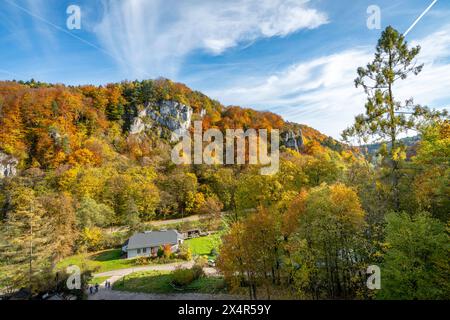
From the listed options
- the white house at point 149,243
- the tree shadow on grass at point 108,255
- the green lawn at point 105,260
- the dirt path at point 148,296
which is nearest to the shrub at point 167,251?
the white house at point 149,243

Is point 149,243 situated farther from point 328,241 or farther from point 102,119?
point 102,119

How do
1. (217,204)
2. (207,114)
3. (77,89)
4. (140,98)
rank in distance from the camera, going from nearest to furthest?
(217,204), (77,89), (140,98), (207,114)

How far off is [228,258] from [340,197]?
676cm

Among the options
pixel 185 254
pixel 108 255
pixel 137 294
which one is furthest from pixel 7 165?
pixel 137 294

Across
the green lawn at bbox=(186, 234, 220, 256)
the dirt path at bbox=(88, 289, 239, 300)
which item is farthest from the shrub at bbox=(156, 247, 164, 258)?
the dirt path at bbox=(88, 289, 239, 300)

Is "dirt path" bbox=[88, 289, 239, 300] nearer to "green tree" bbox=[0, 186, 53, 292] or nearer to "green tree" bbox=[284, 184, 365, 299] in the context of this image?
→ "green tree" bbox=[0, 186, 53, 292]

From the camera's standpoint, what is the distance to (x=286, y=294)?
16125 mm

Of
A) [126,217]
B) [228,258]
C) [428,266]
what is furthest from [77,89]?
[428,266]

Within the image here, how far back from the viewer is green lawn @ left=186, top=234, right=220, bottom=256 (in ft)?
120

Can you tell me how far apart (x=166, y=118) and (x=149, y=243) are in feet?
230

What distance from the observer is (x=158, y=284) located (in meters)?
23.6

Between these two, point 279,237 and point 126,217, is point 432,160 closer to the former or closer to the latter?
point 279,237

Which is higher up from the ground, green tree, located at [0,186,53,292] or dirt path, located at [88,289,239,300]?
green tree, located at [0,186,53,292]

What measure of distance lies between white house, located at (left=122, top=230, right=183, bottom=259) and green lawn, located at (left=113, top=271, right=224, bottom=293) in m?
9.68
